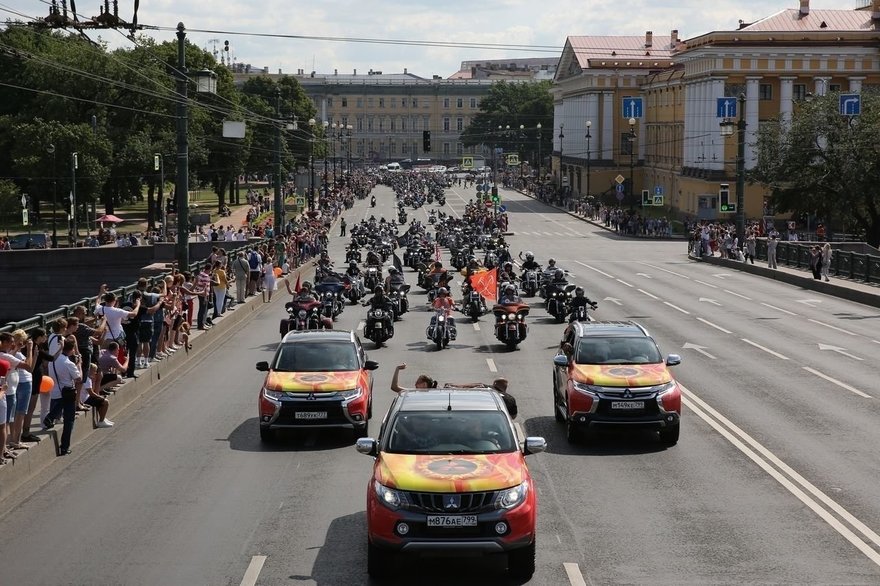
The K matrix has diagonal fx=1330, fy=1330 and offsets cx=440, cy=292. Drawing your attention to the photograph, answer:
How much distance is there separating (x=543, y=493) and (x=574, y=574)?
137 inches

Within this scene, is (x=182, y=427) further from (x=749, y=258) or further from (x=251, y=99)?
(x=251, y=99)

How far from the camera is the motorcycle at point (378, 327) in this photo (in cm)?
3127

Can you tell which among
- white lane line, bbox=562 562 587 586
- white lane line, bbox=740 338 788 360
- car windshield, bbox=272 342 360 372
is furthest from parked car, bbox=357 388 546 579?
white lane line, bbox=740 338 788 360

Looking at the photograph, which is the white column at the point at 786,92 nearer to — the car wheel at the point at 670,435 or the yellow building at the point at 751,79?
the yellow building at the point at 751,79

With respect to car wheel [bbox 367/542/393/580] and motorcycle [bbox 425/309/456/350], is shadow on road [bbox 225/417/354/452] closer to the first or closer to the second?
car wheel [bbox 367/542/393/580]

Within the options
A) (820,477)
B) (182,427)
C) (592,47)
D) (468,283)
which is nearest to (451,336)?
(468,283)

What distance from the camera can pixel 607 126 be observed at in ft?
463

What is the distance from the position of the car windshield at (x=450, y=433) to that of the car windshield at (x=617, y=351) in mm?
6153

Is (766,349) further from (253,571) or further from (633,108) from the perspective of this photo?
(633,108)

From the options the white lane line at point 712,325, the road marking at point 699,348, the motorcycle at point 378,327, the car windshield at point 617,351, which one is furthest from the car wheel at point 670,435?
the white lane line at point 712,325

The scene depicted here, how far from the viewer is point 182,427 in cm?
2039

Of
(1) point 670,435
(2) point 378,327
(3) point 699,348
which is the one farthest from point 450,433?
(3) point 699,348

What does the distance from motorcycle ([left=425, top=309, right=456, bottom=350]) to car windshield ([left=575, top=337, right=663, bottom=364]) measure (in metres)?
11.0

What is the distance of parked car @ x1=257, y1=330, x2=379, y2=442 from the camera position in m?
18.6
